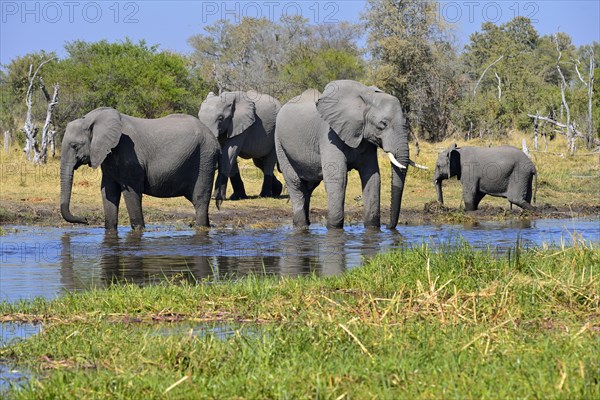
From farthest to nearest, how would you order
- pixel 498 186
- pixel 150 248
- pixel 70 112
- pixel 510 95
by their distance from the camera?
1. pixel 510 95
2. pixel 70 112
3. pixel 498 186
4. pixel 150 248

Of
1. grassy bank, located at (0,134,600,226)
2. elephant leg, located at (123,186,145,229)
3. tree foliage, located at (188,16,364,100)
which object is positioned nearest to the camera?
elephant leg, located at (123,186,145,229)

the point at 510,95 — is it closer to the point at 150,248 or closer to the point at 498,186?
the point at 498,186

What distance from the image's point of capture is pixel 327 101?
13.9 meters

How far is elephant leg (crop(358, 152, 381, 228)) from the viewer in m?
13.6

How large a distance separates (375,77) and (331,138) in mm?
19514

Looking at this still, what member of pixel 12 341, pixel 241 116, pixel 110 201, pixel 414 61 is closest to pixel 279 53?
pixel 414 61

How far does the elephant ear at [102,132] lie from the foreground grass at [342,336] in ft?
19.4

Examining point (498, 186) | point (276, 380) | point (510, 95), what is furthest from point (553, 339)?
point (510, 95)

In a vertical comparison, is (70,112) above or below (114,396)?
above

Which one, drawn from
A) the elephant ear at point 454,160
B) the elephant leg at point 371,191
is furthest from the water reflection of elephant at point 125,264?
the elephant ear at point 454,160

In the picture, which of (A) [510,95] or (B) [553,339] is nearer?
(B) [553,339]

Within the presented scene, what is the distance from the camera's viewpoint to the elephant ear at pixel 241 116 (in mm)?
20062

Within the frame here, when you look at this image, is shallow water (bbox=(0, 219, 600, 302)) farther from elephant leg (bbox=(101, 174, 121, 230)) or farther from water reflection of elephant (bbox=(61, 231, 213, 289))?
elephant leg (bbox=(101, 174, 121, 230))

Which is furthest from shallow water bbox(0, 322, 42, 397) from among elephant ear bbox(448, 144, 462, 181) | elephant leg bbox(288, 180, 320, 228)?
elephant ear bbox(448, 144, 462, 181)
